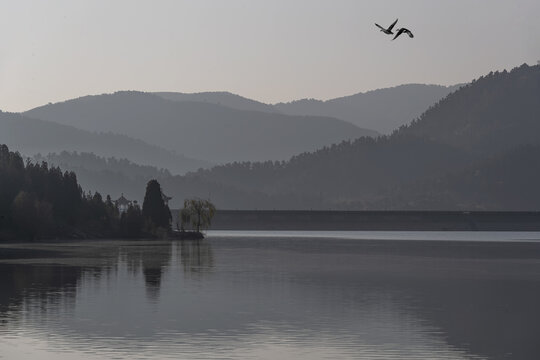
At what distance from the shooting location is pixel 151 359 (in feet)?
161

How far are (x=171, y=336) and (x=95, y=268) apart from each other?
53813mm

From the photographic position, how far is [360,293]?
270 ft

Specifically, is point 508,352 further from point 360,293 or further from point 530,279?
point 530,279

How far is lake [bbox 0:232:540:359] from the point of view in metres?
52.6

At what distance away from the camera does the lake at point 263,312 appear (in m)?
52.6

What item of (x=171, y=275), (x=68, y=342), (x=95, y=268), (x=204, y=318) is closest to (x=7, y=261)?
(x=95, y=268)

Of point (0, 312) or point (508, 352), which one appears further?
point (0, 312)

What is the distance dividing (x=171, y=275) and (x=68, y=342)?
46.2 metres

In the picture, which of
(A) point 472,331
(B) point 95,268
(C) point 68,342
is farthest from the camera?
(B) point 95,268

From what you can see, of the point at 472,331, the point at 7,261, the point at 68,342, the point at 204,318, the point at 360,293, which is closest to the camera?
the point at 68,342

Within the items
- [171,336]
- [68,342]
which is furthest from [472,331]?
[68,342]

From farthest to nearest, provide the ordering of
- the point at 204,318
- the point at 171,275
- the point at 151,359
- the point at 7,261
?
the point at 7,261, the point at 171,275, the point at 204,318, the point at 151,359

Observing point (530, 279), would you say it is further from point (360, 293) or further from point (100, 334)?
point (100, 334)

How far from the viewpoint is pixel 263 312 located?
68375 millimetres
